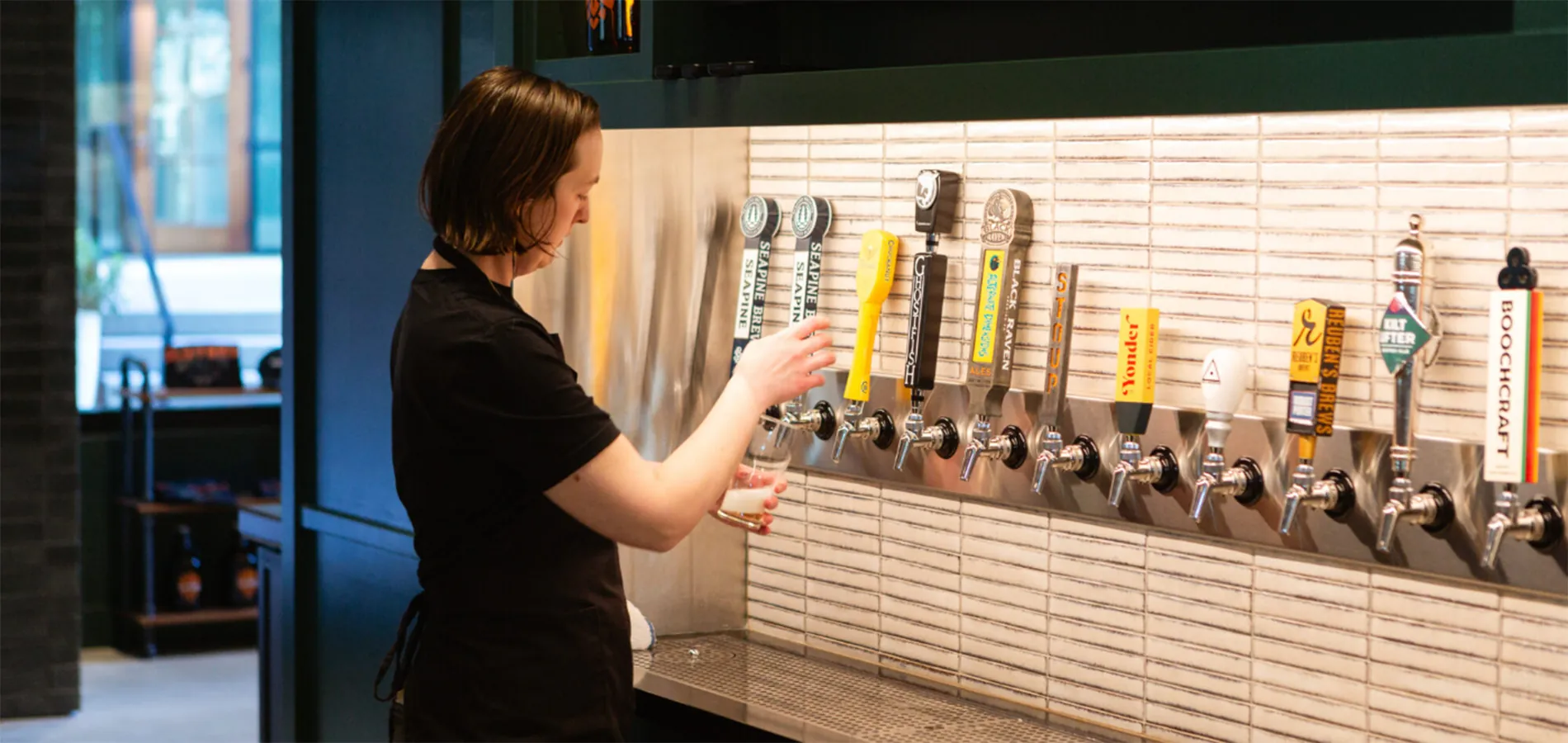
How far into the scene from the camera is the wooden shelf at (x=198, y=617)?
662 cm

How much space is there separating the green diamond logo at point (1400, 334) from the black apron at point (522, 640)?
95 centimetres

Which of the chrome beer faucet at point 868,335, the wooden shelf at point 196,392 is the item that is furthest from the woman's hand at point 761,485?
the wooden shelf at point 196,392

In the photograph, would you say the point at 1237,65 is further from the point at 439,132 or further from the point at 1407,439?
the point at 439,132

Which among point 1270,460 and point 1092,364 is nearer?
point 1270,460

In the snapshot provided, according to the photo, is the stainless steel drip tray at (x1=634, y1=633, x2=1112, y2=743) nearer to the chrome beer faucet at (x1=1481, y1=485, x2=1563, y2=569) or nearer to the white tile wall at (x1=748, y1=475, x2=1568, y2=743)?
the white tile wall at (x1=748, y1=475, x2=1568, y2=743)

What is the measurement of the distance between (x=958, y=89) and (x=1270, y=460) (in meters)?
0.66

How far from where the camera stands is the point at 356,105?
362 centimetres

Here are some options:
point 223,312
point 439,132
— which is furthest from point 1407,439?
point 223,312

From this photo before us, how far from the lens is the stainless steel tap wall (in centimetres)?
287

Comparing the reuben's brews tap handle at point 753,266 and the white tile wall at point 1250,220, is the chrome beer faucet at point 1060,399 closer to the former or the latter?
the white tile wall at point 1250,220

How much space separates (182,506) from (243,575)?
42cm

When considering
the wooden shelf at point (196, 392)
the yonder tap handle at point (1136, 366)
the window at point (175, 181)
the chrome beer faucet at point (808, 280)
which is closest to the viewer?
the yonder tap handle at point (1136, 366)

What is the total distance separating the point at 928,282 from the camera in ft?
8.25

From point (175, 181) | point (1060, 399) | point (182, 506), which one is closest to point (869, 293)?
point (1060, 399)
